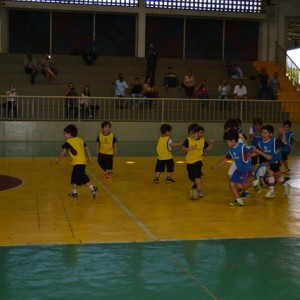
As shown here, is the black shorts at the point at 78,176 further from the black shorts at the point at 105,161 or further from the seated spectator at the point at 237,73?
the seated spectator at the point at 237,73

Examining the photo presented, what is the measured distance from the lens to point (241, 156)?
1044cm

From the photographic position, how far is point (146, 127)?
24.6m

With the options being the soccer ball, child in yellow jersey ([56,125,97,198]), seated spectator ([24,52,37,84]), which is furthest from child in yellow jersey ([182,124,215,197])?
seated spectator ([24,52,37,84])

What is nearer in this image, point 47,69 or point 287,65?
point 47,69

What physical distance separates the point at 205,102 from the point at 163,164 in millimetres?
12530

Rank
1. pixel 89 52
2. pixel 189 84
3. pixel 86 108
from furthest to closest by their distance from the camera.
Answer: pixel 89 52, pixel 189 84, pixel 86 108

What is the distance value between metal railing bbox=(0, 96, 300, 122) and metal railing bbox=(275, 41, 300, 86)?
6.42 m

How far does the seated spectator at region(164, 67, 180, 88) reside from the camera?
28797 mm

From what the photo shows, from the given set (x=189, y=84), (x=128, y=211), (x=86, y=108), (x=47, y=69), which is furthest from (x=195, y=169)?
(x=47, y=69)

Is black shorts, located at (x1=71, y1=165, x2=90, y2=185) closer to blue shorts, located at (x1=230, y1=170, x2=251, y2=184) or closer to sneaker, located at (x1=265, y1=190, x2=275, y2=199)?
blue shorts, located at (x1=230, y1=170, x2=251, y2=184)

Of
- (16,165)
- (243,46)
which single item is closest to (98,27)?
(243,46)

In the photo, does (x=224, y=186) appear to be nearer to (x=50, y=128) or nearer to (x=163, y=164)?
(x=163, y=164)

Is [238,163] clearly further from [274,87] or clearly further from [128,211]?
[274,87]

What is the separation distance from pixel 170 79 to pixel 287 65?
7.93 meters
